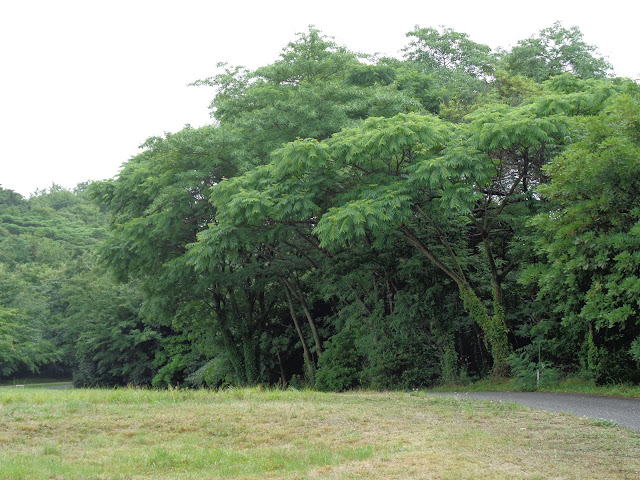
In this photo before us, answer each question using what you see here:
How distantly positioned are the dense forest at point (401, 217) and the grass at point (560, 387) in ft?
1.19

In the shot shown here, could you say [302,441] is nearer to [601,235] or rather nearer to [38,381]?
[601,235]

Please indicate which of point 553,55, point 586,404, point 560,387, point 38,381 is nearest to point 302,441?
point 586,404

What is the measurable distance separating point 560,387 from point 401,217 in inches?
214

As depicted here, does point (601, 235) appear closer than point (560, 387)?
Yes

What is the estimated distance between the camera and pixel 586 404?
11.7 m

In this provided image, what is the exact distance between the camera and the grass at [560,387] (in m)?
13.1

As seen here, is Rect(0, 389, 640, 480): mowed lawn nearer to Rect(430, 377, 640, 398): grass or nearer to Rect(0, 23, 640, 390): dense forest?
Rect(430, 377, 640, 398): grass

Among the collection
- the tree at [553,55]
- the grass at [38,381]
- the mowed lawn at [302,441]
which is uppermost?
the tree at [553,55]

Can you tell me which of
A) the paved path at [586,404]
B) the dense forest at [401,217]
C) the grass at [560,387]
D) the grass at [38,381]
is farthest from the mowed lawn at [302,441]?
the grass at [38,381]

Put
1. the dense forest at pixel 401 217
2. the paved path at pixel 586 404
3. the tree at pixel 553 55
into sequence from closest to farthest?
the paved path at pixel 586 404 < the dense forest at pixel 401 217 < the tree at pixel 553 55

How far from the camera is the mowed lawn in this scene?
6.96 meters

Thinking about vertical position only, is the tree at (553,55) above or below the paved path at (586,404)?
above

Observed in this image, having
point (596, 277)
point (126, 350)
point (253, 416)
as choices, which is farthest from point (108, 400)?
point (126, 350)

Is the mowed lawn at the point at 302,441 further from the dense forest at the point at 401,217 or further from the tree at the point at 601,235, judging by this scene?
the dense forest at the point at 401,217
